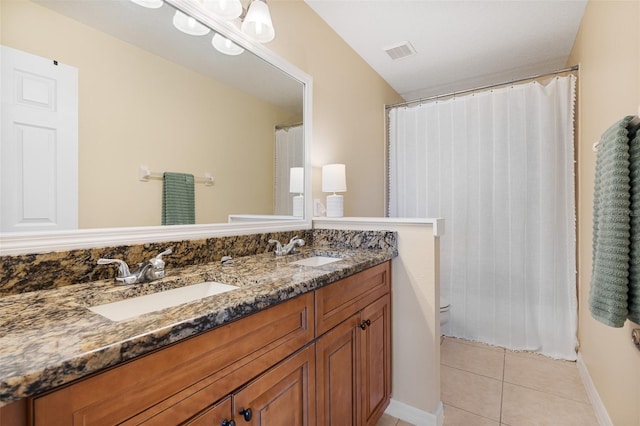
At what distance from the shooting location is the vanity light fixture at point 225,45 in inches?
55.6

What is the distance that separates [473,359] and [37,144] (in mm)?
2668

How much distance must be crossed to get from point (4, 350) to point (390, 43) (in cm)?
272

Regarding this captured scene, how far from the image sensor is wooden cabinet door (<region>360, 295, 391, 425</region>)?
4.45 ft

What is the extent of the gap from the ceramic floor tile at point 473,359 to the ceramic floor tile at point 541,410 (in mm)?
191

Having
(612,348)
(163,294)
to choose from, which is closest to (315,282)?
(163,294)

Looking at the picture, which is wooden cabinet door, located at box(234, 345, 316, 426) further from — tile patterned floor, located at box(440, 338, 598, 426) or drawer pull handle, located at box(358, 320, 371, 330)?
tile patterned floor, located at box(440, 338, 598, 426)

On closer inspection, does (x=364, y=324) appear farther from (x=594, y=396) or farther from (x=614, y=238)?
(x=594, y=396)

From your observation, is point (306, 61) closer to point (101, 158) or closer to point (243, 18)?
point (243, 18)

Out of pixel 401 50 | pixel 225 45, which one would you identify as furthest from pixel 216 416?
pixel 401 50

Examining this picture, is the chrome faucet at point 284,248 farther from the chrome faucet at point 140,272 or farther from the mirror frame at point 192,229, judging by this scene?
the chrome faucet at point 140,272

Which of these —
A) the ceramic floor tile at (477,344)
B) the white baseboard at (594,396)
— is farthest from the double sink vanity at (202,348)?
the ceramic floor tile at (477,344)

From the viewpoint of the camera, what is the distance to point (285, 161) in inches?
71.7

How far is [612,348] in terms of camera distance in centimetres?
144

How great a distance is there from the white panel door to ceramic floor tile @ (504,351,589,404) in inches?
98.7
